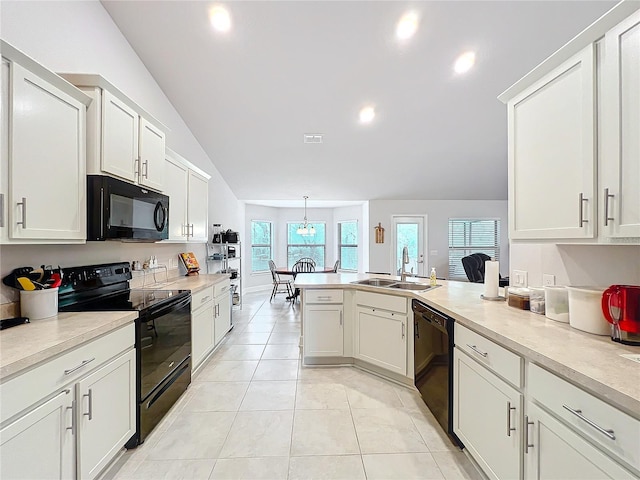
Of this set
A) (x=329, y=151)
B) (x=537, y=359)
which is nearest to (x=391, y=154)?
(x=329, y=151)

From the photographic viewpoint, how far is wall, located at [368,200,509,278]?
6793mm

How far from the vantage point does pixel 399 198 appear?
6730 mm

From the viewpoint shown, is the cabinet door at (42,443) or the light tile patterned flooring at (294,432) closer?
the cabinet door at (42,443)

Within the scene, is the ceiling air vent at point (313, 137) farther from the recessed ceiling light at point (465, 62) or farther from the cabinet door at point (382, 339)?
the cabinet door at point (382, 339)

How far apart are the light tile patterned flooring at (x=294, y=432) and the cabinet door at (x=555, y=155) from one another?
57.4 inches

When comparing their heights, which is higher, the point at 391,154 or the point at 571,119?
the point at 391,154

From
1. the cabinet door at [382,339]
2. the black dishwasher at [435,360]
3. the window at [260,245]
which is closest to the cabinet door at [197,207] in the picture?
the cabinet door at [382,339]

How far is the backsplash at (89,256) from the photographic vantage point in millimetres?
1629

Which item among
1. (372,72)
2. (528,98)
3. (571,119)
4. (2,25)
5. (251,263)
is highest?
(372,72)

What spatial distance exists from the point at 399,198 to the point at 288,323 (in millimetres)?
3795

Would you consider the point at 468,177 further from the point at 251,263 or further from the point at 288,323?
the point at 251,263

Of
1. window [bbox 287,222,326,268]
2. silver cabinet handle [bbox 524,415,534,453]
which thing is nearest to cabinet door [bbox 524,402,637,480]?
silver cabinet handle [bbox 524,415,534,453]

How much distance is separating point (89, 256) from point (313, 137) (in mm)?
3204

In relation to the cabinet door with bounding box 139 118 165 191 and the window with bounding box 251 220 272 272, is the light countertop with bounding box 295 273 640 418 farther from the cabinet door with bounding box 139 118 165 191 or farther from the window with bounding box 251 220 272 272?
the window with bounding box 251 220 272 272
